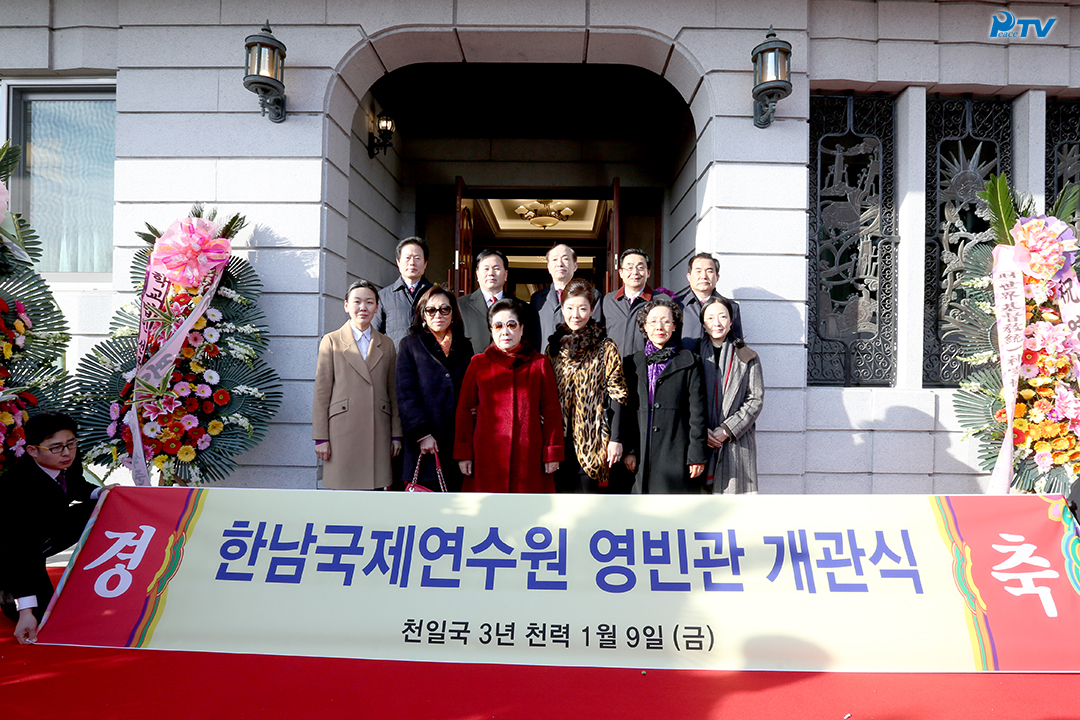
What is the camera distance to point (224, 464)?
411 centimetres

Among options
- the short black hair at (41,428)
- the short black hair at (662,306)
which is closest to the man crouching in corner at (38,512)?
the short black hair at (41,428)

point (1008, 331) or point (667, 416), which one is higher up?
point (1008, 331)

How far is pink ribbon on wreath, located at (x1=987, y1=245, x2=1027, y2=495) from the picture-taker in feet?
12.6

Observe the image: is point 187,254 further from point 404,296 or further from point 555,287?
point 555,287

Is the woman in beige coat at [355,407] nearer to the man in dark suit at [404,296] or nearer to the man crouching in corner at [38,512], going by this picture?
the man in dark suit at [404,296]

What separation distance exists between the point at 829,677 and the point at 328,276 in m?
3.94

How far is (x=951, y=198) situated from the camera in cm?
493

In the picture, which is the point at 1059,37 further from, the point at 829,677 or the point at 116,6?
the point at 116,6

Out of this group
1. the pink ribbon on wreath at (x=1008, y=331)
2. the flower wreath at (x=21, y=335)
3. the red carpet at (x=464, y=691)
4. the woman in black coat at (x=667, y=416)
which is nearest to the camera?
the red carpet at (x=464, y=691)

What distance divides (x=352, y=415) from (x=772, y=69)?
3527mm

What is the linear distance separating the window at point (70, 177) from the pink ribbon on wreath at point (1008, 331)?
6216mm

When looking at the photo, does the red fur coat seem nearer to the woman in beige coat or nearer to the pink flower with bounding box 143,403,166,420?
the woman in beige coat

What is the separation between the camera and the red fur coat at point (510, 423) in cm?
326

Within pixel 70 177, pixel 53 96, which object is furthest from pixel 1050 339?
pixel 53 96
